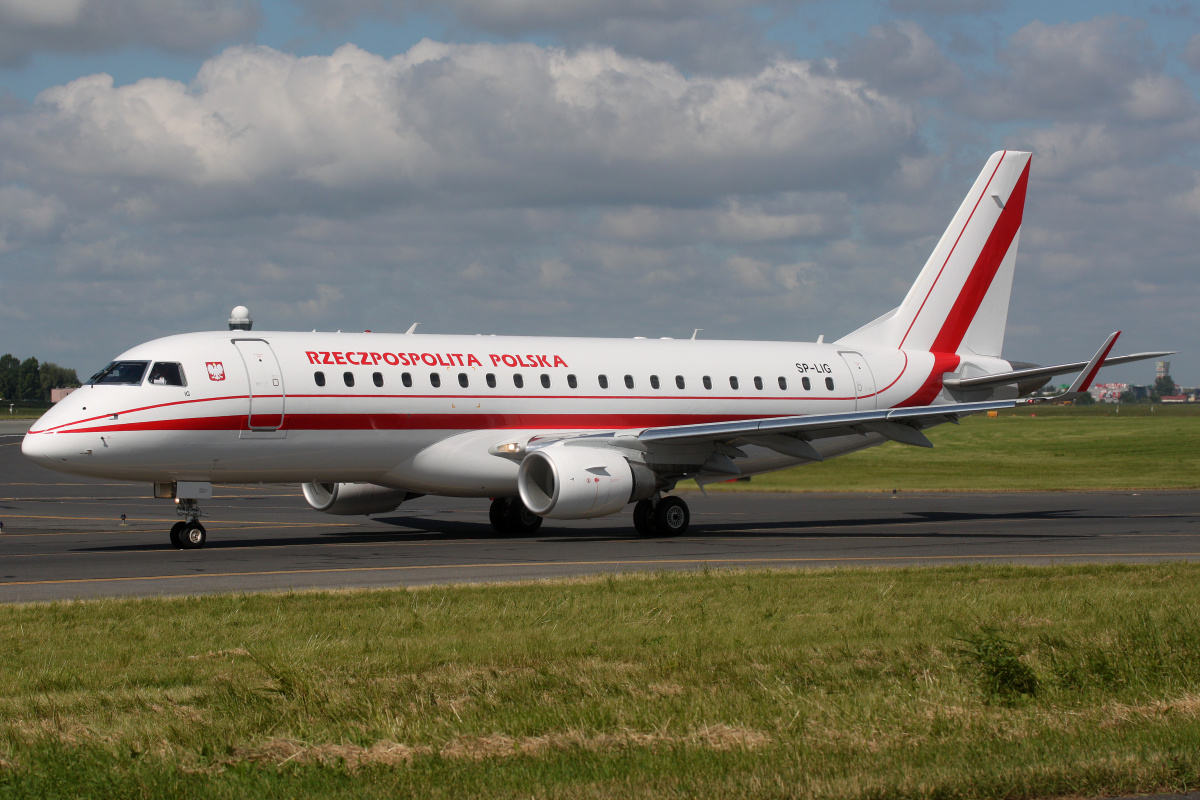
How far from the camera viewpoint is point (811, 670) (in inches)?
410

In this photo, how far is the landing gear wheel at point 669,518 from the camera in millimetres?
26250

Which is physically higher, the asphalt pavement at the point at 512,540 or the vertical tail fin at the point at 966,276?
the vertical tail fin at the point at 966,276

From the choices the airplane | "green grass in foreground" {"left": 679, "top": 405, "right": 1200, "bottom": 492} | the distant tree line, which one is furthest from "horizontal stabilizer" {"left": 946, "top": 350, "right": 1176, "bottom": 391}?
the distant tree line

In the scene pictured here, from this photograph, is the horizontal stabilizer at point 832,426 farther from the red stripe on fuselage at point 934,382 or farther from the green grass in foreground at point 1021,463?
the green grass in foreground at point 1021,463

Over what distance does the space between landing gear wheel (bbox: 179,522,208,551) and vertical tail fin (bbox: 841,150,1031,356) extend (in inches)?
695

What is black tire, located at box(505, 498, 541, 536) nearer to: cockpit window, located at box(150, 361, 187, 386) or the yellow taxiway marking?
the yellow taxiway marking

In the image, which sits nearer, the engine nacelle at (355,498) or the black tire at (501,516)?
the engine nacelle at (355,498)

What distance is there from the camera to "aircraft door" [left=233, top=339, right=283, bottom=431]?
909 inches

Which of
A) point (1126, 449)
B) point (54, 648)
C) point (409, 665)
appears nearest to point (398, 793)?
point (409, 665)

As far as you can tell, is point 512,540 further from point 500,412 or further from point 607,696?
point 607,696

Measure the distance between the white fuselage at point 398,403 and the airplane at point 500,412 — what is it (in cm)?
3

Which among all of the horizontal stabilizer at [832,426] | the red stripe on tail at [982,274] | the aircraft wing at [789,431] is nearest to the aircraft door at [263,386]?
the aircraft wing at [789,431]

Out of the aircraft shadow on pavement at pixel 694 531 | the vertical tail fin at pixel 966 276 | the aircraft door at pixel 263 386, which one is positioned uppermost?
the vertical tail fin at pixel 966 276

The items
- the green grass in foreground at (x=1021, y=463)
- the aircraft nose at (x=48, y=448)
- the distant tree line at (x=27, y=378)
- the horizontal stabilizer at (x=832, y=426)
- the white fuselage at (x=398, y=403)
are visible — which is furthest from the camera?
the distant tree line at (x=27, y=378)
